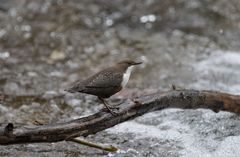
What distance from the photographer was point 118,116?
3.75 m

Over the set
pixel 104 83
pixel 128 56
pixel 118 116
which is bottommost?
pixel 128 56

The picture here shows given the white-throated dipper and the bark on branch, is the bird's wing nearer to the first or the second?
the white-throated dipper

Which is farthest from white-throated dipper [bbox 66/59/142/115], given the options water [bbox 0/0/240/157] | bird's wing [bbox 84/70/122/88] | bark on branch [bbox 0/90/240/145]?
water [bbox 0/0/240/157]

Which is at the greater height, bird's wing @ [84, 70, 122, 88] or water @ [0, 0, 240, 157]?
bird's wing @ [84, 70, 122, 88]

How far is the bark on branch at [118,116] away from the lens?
11.2 ft

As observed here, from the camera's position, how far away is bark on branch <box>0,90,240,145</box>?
3.41m

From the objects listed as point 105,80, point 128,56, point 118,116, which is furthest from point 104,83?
point 128,56

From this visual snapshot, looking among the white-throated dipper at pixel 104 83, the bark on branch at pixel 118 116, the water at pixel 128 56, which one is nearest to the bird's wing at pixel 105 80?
the white-throated dipper at pixel 104 83

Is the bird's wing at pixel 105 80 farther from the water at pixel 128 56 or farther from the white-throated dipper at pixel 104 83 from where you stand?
the water at pixel 128 56

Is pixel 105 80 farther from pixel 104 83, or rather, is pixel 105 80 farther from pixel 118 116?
pixel 118 116

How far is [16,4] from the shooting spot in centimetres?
784

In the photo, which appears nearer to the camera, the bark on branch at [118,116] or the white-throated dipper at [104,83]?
the bark on branch at [118,116]

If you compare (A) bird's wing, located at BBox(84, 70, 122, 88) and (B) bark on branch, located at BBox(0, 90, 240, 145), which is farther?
(A) bird's wing, located at BBox(84, 70, 122, 88)

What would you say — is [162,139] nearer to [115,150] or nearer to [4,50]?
[115,150]
